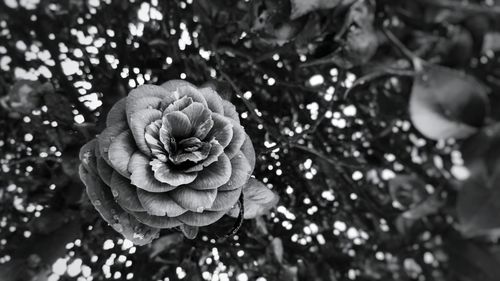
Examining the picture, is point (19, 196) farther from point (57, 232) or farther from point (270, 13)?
point (270, 13)

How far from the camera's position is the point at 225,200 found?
0.61 feet

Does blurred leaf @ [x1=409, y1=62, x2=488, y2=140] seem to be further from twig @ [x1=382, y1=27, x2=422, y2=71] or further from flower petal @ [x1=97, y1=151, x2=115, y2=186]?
flower petal @ [x1=97, y1=151, x2=115, y2=186]

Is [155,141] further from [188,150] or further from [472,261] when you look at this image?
[472,261]

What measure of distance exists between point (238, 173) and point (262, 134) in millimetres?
40

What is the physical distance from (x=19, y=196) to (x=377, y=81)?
20 cm

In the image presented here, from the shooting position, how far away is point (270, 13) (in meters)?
0.20

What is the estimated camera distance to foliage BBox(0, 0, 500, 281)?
0.53 feet

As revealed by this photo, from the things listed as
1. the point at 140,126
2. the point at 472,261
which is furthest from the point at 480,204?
the point at 140,126

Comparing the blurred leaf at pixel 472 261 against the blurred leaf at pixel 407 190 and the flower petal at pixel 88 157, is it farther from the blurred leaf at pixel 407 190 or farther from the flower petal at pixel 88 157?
the flower petal at pixel 88 157

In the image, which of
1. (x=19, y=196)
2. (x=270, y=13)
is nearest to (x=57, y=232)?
(x=19, y=196)

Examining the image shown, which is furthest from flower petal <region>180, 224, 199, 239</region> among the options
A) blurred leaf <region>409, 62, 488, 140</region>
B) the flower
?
blurred leaf <region>409, 62, 488, 140</region>

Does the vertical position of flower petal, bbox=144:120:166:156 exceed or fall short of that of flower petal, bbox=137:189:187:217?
it exceeds it

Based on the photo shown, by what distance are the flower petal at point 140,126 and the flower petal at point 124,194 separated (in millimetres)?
16

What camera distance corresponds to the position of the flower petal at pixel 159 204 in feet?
0.59
